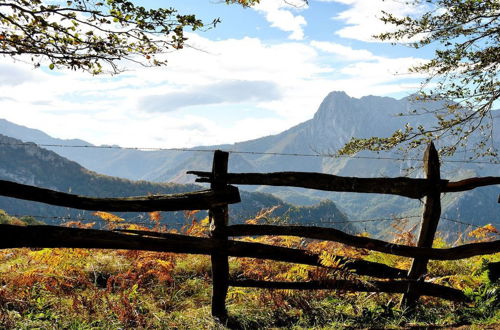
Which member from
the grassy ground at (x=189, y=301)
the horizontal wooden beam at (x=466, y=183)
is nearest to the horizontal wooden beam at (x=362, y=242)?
the grassy ground at (x=189, y=301)

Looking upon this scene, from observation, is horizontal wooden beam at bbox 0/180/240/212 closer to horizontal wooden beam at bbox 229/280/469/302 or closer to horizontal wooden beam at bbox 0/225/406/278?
horizontal wooden beam at bbox 0/225/406/278

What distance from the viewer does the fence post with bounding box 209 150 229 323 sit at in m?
4.86

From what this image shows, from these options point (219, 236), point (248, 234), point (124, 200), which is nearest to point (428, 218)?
point (248, 234)

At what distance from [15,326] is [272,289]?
285cm

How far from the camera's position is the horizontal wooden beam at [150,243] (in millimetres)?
4105

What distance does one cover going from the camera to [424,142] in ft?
28.8

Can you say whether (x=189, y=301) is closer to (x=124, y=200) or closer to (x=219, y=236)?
(x=219, y=236)

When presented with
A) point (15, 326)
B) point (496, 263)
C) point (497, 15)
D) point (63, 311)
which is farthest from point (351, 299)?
point (497, 15)

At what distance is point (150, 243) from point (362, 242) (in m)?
2.54

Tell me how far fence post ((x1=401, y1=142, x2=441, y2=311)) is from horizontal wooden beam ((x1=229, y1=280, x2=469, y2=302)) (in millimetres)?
114

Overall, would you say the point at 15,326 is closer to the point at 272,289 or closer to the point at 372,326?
the point at 272,289

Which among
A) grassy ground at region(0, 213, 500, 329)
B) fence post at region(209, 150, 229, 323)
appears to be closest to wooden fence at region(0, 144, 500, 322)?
fence post at region(209, 150, 229, 323)

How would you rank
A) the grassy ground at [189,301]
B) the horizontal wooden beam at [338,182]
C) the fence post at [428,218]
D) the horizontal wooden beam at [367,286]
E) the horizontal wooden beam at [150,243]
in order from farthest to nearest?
the fence post at [428,218] → the horizontal wooden beam at [367,286] → the horizontal wooden beam at [338,182] → the grassy ground at [189,301] → the horizontal wooden beam at [150,243]

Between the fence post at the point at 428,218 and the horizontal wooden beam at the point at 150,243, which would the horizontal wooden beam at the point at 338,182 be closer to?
the fence post at the point at 428,218
